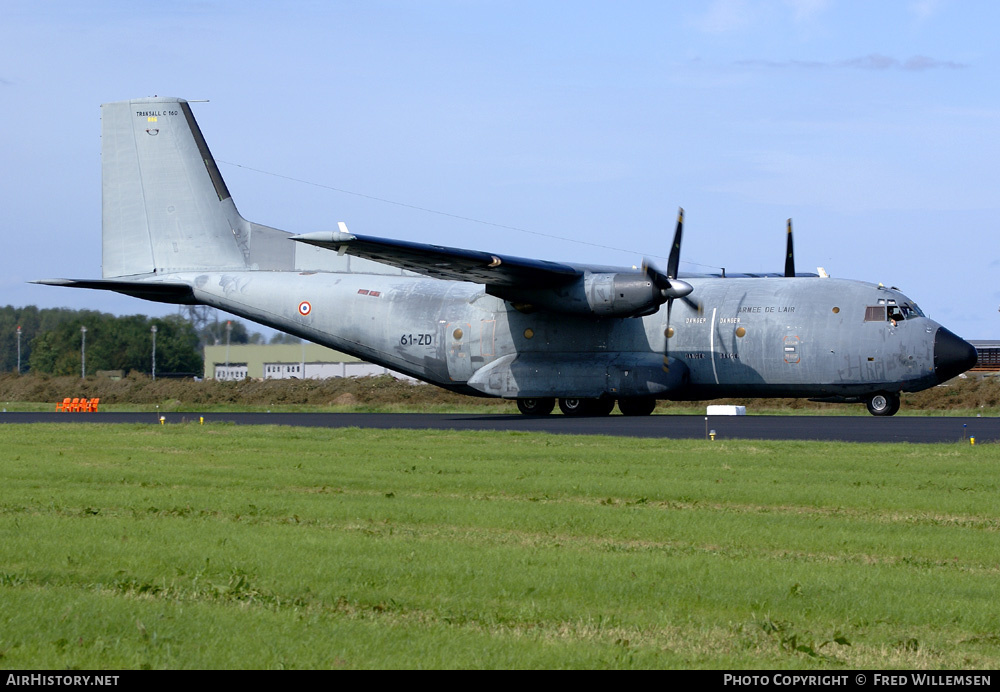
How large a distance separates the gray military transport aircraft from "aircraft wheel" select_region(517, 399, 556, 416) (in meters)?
0.05

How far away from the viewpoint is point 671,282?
2988 centimetres

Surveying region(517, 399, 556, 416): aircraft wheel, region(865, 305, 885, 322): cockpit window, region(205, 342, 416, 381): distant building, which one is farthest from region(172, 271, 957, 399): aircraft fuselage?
region(205, 342, 416, 381): distant building

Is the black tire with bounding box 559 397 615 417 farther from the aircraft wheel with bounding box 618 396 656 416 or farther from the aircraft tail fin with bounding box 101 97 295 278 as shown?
the aircraft tail fin with bounding box 101 97 295 278

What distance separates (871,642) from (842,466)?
1089cm

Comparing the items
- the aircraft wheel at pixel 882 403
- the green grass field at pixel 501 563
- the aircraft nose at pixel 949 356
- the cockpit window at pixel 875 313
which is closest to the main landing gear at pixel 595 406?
the aircraft wheel at pixel 882 403

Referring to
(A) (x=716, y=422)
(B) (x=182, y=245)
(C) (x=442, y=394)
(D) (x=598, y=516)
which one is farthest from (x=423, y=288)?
(D) (x=598, y=516)

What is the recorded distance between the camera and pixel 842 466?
56.4 feet

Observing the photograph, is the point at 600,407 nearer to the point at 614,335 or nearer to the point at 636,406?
the point at 636,406

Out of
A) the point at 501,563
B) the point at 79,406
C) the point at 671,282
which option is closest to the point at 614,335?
the point at 671,282

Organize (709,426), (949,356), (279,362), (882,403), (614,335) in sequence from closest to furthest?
(709,426)
(949,356)
(882,403)
(614,335)
(279,362)

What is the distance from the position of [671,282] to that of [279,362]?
7347cm

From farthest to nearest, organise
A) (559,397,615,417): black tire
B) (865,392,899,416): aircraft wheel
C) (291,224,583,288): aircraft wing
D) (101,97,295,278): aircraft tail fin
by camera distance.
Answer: (101,97,295,278): aircraft tail fin, (559,397,615,417): black tire, (865,392,899,416): aircraft wheel, (291,224,583,288): aircraft wing

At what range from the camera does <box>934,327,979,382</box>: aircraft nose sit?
29125 mm
